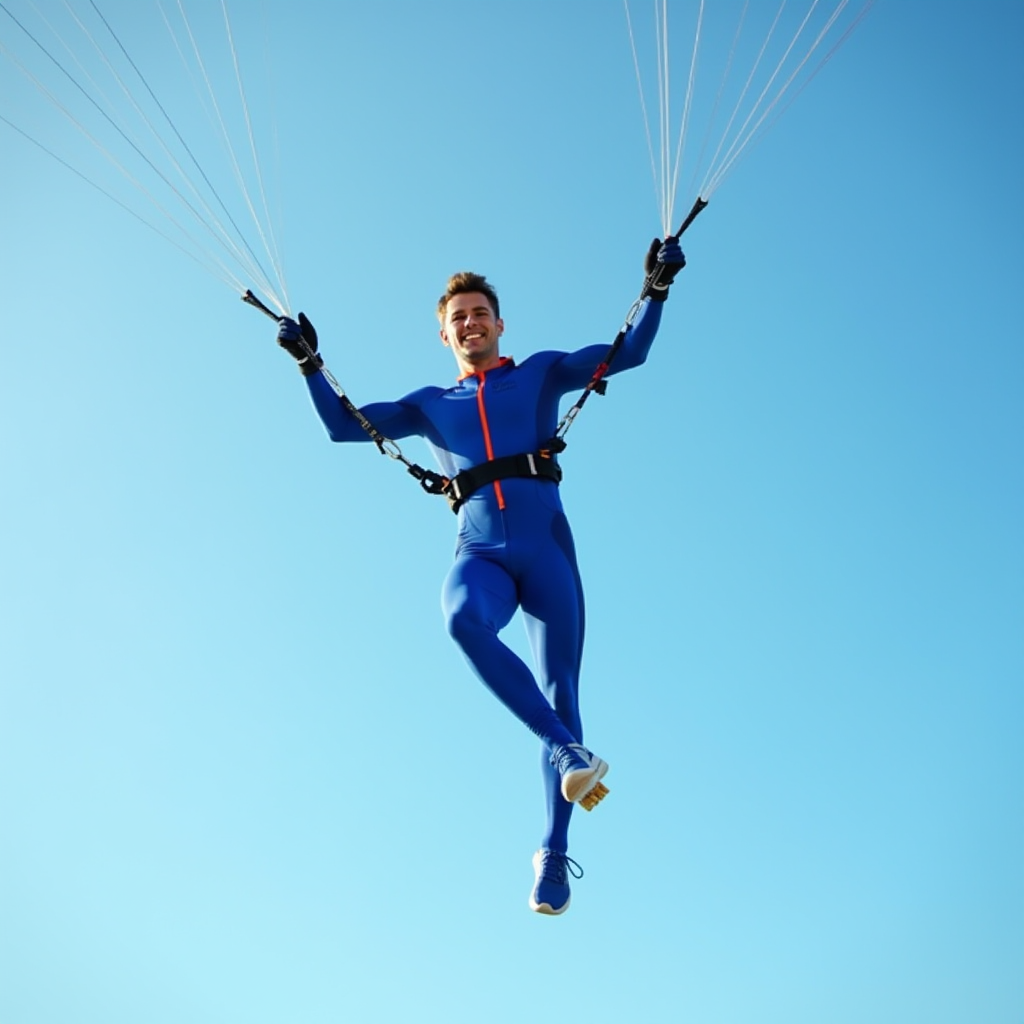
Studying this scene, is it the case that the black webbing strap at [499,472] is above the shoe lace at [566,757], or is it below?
above

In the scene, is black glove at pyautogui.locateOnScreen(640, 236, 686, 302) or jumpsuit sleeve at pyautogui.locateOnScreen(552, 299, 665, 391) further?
jumpsuit sleeve at pyautogui.locateOnScreen(552, 299, 665, 391)

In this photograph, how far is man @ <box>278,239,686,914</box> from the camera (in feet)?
19.2

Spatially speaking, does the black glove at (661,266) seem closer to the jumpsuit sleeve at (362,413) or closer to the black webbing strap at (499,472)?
the black webbing strap at (499,472)

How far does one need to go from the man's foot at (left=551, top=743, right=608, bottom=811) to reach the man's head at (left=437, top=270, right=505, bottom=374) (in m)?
2.39

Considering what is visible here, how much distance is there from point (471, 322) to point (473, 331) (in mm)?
51

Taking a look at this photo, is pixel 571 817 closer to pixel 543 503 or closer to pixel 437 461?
pixel 543 503

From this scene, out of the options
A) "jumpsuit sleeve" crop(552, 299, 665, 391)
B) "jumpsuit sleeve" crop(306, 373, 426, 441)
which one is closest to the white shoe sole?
"jumpsuit sleeve" crop(552, 299, 665, 391)

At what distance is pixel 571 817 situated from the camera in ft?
20.3

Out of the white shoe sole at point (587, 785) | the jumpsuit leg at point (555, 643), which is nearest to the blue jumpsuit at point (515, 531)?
the jumpsuit leg at point (555, 643)

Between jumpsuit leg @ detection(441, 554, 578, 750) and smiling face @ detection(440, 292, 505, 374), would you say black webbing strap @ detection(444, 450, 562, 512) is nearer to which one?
jumpsuit leg @ detection(441, 554, 578, 750)

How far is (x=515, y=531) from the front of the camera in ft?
Result: 20.6

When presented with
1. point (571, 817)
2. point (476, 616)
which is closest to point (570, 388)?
point (476, 616)

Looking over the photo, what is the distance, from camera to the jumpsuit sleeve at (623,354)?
21.6 feet

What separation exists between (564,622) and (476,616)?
57cm
